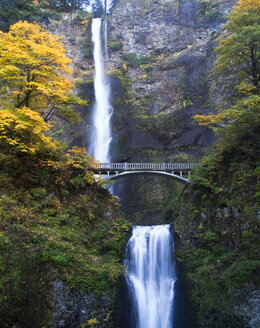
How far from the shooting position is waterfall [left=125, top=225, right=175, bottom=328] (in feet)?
38.2

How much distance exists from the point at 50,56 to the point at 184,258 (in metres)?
12.5

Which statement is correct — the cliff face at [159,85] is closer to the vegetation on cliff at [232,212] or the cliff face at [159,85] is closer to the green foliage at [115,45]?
the green foliage at [115,45]

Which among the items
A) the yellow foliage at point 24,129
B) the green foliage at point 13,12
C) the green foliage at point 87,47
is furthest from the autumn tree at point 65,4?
the yellow foliage at point 24,129

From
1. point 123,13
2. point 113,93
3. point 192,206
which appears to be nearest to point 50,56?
point 192,206

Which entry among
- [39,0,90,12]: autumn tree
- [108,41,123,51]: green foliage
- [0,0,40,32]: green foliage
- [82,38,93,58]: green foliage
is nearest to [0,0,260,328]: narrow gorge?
[0,0,40,32]: green foliage

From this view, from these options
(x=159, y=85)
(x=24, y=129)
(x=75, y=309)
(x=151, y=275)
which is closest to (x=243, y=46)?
(x=24, y=129)

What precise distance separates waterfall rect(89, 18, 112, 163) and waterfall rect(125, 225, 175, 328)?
11.3 meters

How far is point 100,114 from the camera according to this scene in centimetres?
2852

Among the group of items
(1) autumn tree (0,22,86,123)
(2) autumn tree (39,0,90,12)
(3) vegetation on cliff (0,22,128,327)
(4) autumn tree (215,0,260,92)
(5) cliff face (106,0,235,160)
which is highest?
(2) autumn tree (39,0,90,12)

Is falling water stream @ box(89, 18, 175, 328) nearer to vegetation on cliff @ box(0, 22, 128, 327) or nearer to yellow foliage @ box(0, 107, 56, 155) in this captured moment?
vegetation on cliff @ box(0, 22, 128, 327)

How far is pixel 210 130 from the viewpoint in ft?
83.4

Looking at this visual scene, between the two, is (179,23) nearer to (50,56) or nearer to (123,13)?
(123,13)

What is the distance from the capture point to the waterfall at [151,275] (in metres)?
11.6

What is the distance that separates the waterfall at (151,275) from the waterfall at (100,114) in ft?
37.1
